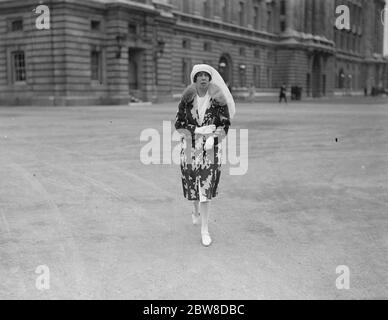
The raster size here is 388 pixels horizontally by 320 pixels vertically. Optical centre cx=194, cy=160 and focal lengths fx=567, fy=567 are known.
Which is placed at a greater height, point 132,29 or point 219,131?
point 132,29

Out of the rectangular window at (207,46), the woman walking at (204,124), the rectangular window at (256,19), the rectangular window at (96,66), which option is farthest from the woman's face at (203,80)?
the rectangular window at (256,19)

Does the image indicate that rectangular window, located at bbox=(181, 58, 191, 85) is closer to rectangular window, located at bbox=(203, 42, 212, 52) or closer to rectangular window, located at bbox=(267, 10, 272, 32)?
rectangular window, located at bbox=(203, 42, 212, 52)

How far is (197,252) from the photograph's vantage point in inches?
194

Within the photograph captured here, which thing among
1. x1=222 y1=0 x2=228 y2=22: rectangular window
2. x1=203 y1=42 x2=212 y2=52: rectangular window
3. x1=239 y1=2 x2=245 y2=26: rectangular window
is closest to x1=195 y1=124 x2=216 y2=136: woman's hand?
x1=203 y1=42 x2=212 y2=52: rectangular window

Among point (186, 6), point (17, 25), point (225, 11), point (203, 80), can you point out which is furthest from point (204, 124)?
point (225, 11)

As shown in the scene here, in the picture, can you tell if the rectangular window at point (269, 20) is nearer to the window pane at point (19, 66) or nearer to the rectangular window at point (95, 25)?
the rectangular window at point (95, 25)

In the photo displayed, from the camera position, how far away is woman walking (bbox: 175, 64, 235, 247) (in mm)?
5059

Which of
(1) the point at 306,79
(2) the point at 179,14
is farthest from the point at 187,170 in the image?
(1) the point at 306,79

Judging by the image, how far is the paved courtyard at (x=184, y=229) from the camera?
4.07 meters

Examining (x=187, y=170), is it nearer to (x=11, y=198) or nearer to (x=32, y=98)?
(x=11, y=198)

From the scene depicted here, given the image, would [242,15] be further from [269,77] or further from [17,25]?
[17,25]

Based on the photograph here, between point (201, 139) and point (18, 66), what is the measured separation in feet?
104

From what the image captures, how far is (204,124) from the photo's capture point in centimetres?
512

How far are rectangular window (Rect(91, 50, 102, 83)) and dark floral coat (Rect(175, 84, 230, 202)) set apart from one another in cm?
3048
